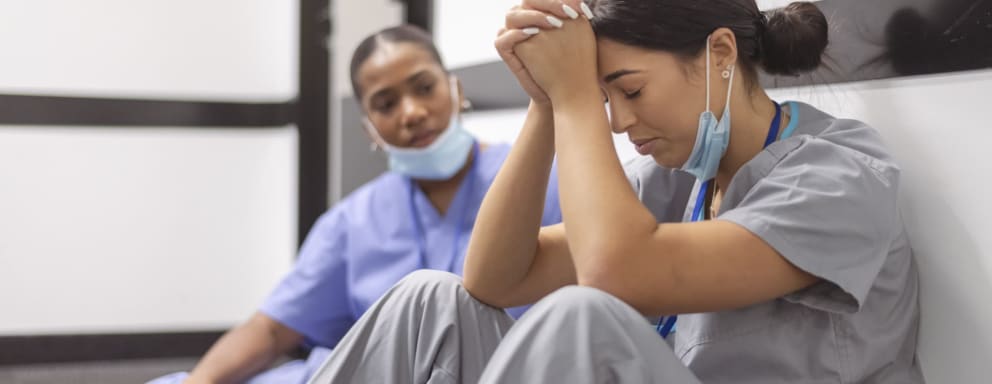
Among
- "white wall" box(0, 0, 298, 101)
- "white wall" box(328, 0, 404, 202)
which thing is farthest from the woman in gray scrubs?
"white wall" box(0, 0, 298, 101)

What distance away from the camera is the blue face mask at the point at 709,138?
1.04 meters

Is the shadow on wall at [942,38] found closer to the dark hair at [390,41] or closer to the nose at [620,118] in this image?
the nose at [620,118]

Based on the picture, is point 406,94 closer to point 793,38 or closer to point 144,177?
point 793,38

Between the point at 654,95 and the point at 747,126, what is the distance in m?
0.13

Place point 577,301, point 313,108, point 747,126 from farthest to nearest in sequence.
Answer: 1. point 313,108
2. point 747,126
3. point 577,301

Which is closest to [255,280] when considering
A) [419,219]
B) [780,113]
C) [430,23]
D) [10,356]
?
[10,356]

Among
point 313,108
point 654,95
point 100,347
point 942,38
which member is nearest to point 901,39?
point 942,38

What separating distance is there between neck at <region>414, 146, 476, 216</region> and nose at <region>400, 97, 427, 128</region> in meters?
0.13

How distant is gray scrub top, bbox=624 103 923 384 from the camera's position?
917 millimetres

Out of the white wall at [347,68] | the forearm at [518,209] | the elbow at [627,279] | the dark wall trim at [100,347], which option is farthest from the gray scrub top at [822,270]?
the dark wall trim at [100,347]

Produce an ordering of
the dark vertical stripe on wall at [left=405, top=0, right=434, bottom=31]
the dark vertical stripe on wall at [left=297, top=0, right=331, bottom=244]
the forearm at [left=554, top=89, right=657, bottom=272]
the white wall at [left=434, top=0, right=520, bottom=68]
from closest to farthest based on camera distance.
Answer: the forearm at [left=554, top=89, right=657, bottom=272] < the white wall at [left=434, top=0, right=520, bottom=68] < the dark vertical stripe on wall at [left=405, top=0, right=434, bottom=31] < the dark vertical stripe on wall at [left=297, top=0, right=331, bottom=244]

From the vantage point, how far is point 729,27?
1042 mm

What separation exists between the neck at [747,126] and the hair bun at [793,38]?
50 mm

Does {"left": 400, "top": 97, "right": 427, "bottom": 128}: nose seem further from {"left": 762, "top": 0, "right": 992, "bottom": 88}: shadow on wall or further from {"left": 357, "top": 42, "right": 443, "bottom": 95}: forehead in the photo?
{"left": 762, "top": 0, "right": 992, "bottom": 88}: shadow on wall
